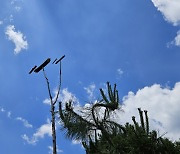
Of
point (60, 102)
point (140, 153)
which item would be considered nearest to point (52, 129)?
point (60, 102)

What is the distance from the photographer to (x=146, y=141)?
38.0 feet

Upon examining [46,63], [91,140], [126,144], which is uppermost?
[46,63]

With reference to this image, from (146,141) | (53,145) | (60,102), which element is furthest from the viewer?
(60,102)

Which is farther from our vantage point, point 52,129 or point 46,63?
point 46,63

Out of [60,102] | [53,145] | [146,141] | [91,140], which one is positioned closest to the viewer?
[53,145]

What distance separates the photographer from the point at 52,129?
10.1m

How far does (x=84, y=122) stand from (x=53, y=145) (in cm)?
280

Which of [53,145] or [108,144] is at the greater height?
[108,144]

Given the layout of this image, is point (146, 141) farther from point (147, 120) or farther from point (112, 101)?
point (112, 101)

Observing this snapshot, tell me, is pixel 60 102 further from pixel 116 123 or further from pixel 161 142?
pixel 161 142

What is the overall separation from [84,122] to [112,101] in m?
1.16

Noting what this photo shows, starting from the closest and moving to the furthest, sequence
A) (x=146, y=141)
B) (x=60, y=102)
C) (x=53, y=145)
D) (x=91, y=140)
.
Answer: (x=53, y=145)
(x=146, y=141)
(x=60, y=102)
(x=91, y=140)

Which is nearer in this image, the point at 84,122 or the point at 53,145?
the point at 53,145

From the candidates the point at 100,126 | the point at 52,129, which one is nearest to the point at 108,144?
the point at 100,126
